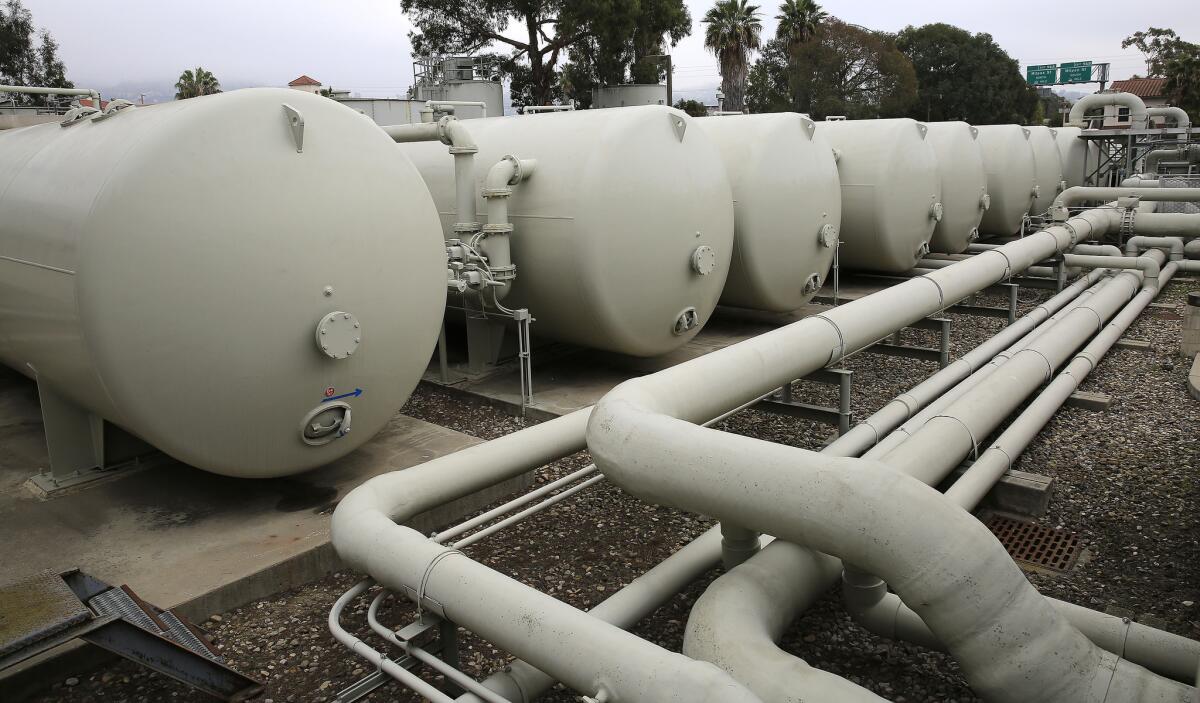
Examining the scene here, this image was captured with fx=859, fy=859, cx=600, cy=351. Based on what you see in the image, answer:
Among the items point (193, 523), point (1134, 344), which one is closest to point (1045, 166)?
point (1134, 344)

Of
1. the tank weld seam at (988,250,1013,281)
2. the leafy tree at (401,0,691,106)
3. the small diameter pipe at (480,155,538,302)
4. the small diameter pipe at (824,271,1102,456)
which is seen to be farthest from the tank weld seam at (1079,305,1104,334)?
the leafy tree at (401,0,691,106)

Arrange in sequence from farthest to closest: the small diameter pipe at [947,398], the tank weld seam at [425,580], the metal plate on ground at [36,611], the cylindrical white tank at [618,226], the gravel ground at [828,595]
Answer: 1. the cylindrical white tank at [618,226]
2. the small diameter pipe at [947,398]
3. the gravel ground at [828,595]
4. the metal plate on ground at [36,611]
5. the tank weld seam at [425,580]

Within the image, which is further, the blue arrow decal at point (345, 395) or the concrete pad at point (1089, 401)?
the concrete pad at point (1089, 401)

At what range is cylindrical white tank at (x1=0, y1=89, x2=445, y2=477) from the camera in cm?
429

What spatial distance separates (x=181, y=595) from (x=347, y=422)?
1.28m

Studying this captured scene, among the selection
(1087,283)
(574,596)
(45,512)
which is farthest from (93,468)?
(1087,283)

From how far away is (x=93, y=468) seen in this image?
5.58 metres

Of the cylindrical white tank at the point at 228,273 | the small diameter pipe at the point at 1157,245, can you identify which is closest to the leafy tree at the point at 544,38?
the small diameter pipe at the point at 1157,245

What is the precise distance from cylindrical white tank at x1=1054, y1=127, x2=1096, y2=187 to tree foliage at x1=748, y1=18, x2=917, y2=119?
2040 cm

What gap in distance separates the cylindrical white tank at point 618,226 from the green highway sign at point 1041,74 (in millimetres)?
56294

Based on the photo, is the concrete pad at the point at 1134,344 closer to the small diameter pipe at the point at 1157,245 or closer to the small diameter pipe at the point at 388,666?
the small diameter pipe at the point at 1157,245

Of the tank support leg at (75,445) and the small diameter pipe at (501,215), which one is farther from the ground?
the small diameter pipe at (501,215)

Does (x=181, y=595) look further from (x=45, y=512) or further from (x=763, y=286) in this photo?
(x=763, y=286)

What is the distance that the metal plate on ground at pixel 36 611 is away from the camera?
10.8ft
